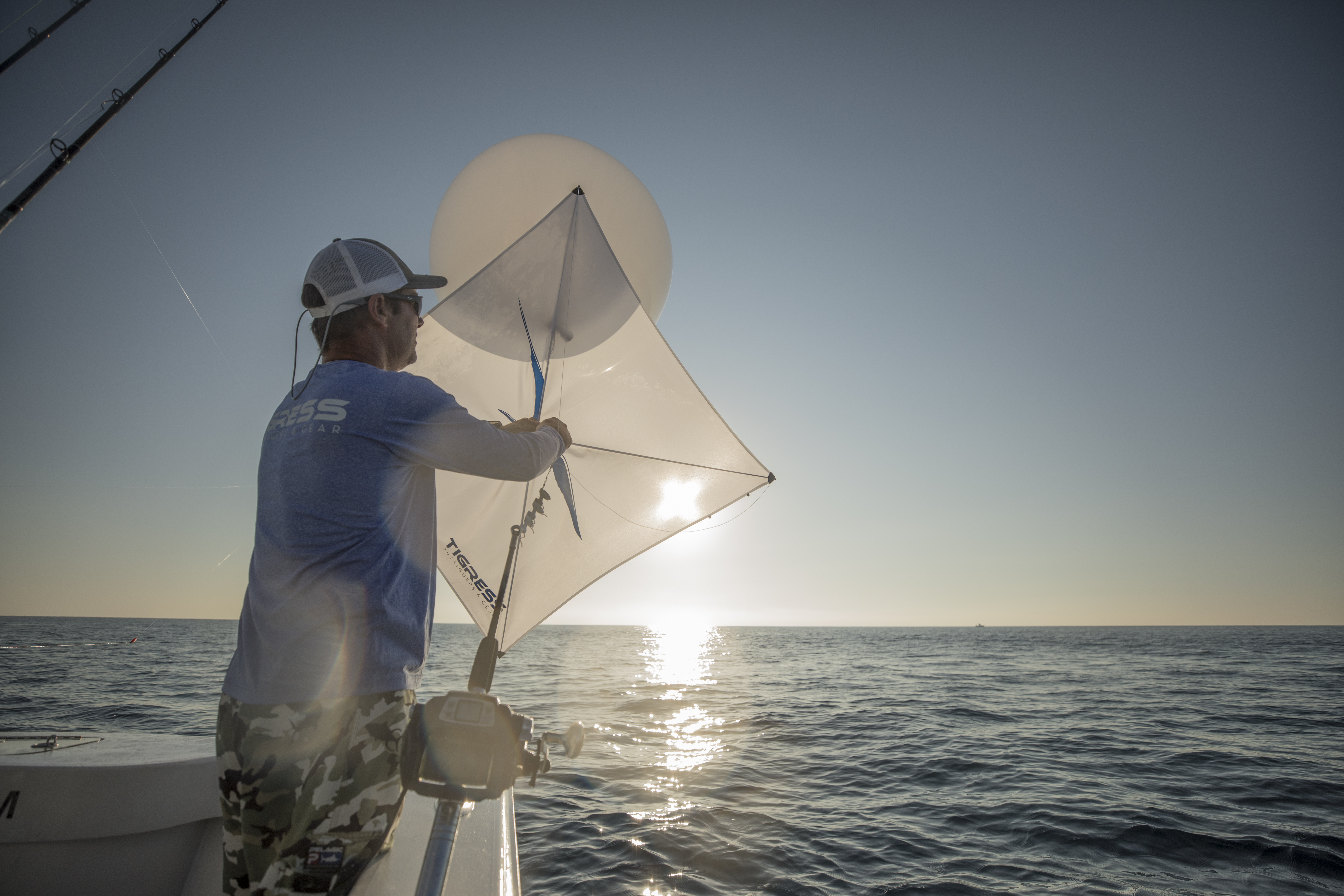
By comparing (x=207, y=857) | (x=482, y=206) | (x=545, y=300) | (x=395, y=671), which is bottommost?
(x=207, y=857)

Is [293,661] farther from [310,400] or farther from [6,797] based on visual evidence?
[6,797]

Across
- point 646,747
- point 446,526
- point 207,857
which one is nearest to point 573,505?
point 446,526

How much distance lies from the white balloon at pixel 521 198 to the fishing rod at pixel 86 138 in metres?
2.34

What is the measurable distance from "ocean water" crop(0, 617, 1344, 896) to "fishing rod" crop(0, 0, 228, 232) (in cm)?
303

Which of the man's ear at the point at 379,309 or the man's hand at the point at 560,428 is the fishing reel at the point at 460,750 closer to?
the man's hand at the point at 560,428

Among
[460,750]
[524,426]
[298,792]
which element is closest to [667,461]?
[524,426]

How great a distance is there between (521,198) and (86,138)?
11.1ft

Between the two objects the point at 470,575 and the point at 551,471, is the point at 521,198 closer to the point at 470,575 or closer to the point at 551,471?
the point at 551,471

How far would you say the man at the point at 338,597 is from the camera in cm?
132

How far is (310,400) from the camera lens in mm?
1547

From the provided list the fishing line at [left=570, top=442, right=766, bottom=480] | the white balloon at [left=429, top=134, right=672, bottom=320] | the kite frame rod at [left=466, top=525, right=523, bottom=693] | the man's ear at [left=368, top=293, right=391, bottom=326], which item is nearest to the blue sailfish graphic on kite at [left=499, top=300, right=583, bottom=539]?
the fishing line at [left=570, top=442, right=766, bottom=480]

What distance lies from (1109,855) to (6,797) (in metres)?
7.92

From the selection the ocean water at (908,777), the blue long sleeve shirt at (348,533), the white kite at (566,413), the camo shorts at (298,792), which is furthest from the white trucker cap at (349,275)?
the white kite at (566,413)

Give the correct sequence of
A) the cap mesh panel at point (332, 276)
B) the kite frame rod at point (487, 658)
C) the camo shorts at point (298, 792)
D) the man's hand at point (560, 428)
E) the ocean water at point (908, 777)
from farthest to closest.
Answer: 1. the ocean water at point (908, 777)
2. the kite frame rod at point (487, 658)
3. the man's hand at point (560, 428)
4. the cap mesh panel at point (332, 276)
5. the camo shorts at point (298, 792)
